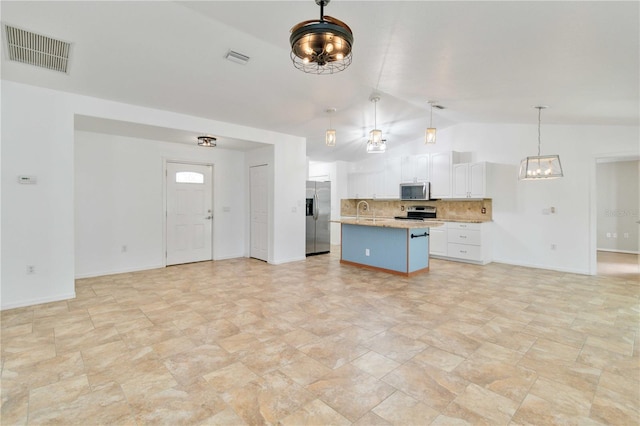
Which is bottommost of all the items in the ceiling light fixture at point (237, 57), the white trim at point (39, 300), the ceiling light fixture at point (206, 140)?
the white trim at point (39, 300)

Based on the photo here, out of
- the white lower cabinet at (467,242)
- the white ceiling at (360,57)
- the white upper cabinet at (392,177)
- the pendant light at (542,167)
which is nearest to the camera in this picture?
the white ceiling at (360,57)

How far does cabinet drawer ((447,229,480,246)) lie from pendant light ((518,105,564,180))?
5.95 ft

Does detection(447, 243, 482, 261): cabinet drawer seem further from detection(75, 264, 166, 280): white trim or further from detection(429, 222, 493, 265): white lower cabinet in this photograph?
detection(75, 264, 166, 280): white trim

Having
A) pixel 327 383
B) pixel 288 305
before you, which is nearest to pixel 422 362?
pixel 327 383

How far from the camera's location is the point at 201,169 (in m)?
6.31

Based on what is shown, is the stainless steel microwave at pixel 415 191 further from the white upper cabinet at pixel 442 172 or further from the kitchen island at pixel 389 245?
the kitchen island at pixel 389 245

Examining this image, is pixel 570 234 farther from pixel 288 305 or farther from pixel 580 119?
pixel 288 305

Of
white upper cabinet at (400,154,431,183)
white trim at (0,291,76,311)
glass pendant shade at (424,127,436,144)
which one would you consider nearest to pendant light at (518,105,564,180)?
glass pendant shade at (424,127,436,144)

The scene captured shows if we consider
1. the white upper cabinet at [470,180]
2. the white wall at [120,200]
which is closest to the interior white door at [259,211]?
the white wall at [120,200]

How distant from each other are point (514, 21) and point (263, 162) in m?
4.89

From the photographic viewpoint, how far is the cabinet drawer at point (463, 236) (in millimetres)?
6152

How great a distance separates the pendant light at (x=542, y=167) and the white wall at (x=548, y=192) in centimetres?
136

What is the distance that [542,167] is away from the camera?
14.6ft

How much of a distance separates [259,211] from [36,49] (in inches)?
165
